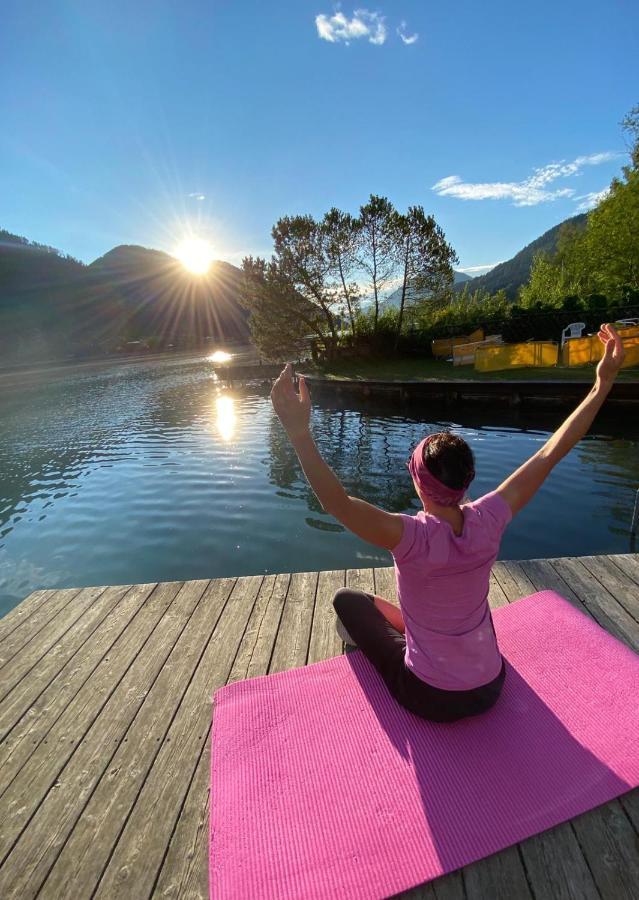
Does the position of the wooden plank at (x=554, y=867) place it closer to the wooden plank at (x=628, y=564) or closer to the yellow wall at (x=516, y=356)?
the wooden plank at (x=628, y=564)

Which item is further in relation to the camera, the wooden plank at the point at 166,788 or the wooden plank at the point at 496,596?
the wooden plank at the point at 496,596

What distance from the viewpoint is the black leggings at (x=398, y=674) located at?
214 centimetres

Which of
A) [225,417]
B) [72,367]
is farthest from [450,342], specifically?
[72,367]

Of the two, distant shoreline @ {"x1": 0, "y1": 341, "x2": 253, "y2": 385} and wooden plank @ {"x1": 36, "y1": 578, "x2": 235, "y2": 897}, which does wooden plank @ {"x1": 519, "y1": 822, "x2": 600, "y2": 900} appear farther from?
distant shoreline @ {"x1": 0, "y1": 341, "x2": 253, "y2": 385}

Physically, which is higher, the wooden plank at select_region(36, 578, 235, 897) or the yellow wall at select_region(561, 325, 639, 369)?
the yellow wall at select_region(561, 325, 639, 369)

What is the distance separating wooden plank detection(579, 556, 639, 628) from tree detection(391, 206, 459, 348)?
27.1 meters

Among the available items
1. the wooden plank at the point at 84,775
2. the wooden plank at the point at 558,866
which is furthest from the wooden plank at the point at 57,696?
the wooden plank at the point at 558,866

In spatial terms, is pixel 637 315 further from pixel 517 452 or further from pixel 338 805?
pixel 338 805

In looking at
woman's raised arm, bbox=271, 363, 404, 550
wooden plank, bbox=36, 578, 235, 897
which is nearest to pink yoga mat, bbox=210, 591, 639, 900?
wooden plank, bbox=36, 578, 235, 897

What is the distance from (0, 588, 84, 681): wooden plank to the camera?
134 inches

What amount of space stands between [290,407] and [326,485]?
36cm

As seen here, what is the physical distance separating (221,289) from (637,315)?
13120 centimetres

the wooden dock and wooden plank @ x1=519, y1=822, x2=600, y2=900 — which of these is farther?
the wooden dock

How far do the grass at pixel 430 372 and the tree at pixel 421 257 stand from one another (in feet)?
11.6
